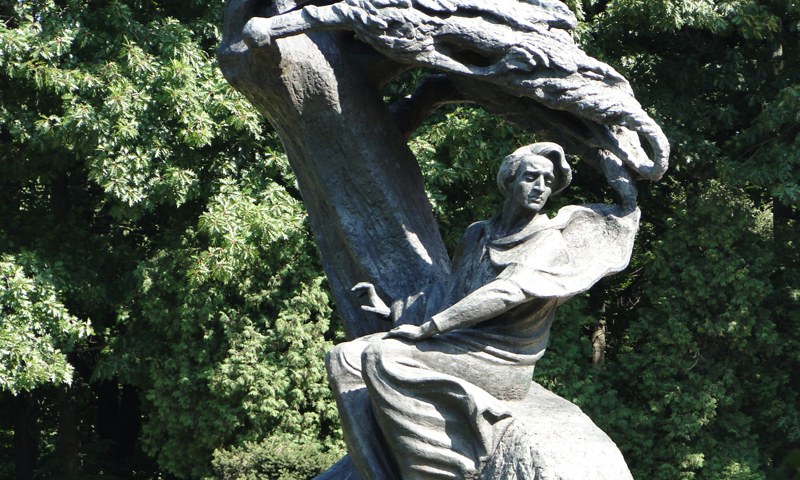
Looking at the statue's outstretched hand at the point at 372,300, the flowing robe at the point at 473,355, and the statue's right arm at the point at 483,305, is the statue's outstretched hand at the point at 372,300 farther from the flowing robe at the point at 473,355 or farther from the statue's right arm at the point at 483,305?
the statue's right arm at the point at 483,305

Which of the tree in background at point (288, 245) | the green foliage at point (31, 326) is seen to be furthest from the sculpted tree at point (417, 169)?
the green foliage at point (31, 326)

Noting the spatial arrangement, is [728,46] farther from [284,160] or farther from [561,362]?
[284,160]

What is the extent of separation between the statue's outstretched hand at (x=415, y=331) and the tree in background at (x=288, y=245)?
5.21m

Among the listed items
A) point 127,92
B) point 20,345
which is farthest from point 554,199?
point 20,345

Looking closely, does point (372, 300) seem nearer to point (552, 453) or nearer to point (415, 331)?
point (415, 331)

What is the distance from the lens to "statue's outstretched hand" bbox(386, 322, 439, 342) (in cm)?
418

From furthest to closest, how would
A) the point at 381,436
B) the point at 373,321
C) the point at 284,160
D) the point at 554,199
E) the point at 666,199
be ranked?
1. the point at 666,199
2. the point at 554,199
3. the point at 284,160
4. the point at 373,321
5. the point at 381,436

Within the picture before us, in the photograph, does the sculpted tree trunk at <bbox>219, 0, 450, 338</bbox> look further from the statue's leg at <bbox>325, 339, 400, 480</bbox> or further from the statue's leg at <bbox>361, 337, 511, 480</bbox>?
the statue's leg at <bbox>361, 337, 511, 480</bbox>

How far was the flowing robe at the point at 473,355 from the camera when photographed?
4148mm

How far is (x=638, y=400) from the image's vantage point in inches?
444

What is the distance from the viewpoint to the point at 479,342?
4.29 metres

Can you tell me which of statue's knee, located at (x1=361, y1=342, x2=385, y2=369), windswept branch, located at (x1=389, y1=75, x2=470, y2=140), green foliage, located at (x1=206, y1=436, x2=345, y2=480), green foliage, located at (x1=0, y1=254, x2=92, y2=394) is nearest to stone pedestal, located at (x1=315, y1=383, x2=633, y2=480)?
statue's knee, located at (x1=361, y1=342, x2=385, y2=369)

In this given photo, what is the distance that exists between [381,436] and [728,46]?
8.93 metres

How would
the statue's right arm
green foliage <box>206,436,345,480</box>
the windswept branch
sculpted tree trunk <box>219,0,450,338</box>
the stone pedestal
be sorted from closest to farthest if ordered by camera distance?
the stone pedestal
the statue's right arm
sculpted tree trunk <box>219,0,450,338</box>
the windswept branch
green foliage <box>206,436,345,480</box>
